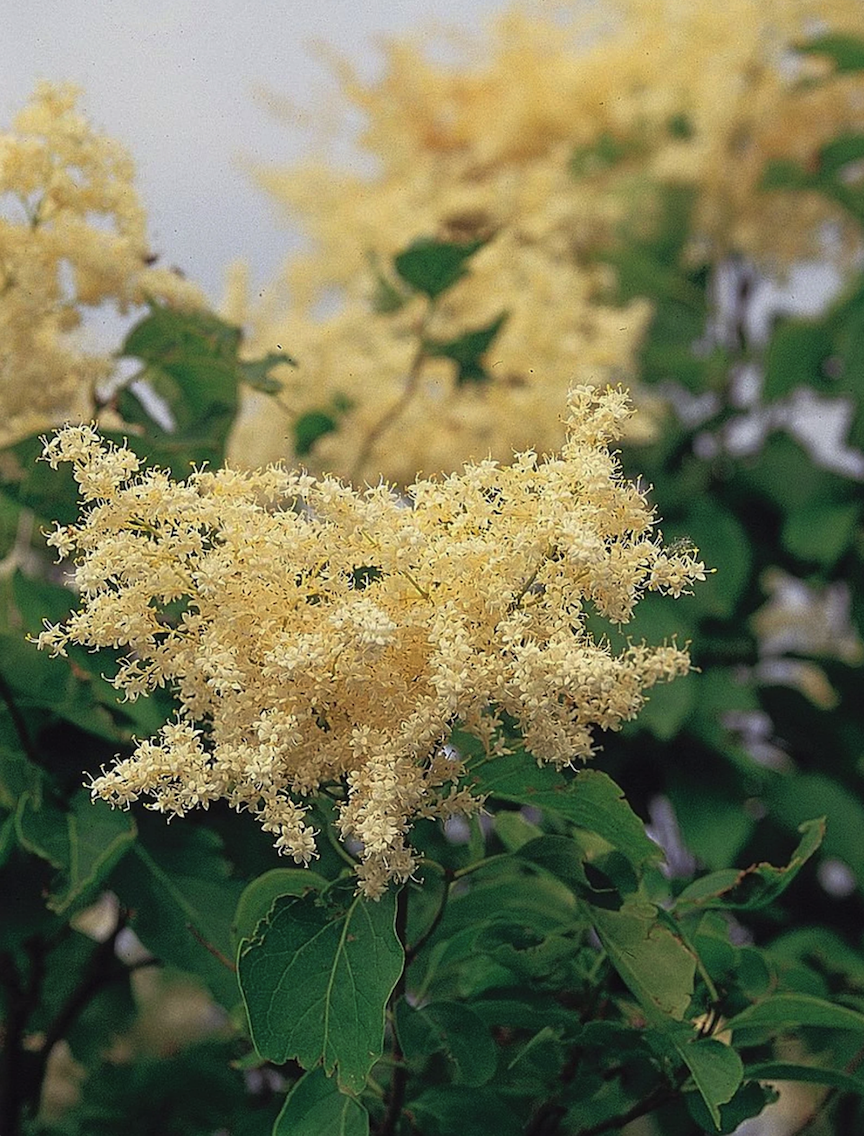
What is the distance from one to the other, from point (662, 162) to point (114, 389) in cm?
116

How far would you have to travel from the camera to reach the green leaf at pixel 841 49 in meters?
1.67

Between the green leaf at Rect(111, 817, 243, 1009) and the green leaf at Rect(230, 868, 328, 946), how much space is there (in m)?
0.11

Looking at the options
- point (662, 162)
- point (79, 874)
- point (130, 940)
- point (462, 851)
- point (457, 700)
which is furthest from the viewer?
point (662, 162)

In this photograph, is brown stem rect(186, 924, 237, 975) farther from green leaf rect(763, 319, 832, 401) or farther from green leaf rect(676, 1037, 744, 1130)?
green leaf rect(763, 319, 832, 401)

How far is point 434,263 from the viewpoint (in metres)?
1.12

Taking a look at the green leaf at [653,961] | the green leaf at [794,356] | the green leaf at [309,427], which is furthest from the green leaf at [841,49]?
the green leaf at [653,961]

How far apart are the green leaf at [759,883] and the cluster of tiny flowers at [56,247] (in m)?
0.47

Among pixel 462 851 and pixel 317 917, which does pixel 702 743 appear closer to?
pixel 462 851

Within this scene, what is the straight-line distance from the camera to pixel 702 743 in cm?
158

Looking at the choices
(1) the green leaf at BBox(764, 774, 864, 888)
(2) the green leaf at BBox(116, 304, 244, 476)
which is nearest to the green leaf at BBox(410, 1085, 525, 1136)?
(2) the green leaf at BBox(116, 304, 244, 476)

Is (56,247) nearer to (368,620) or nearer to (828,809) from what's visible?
(368,620)

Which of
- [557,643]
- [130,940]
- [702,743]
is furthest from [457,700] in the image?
[702,743]

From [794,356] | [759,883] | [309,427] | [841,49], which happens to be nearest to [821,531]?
[794,356]

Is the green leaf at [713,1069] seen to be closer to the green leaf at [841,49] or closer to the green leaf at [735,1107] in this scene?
the green leaf at [735,1107]
